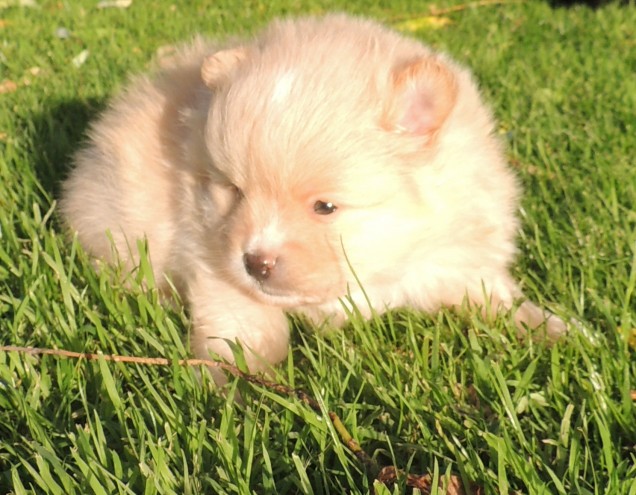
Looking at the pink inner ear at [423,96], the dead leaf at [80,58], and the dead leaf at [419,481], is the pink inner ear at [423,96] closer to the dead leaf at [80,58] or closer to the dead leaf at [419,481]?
the dead leaf at [419,481]

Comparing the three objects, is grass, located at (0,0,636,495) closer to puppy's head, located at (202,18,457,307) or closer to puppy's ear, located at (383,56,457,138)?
puppy's head, located at (202,18,457,307)

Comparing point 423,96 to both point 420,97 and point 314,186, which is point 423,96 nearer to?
point 420,97

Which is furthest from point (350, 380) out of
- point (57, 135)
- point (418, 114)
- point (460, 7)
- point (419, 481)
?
point (460, 7)

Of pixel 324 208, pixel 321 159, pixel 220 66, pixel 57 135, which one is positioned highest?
pixel 220 66

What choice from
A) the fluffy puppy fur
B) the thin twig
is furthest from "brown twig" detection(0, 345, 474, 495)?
the fluffy puppy fur

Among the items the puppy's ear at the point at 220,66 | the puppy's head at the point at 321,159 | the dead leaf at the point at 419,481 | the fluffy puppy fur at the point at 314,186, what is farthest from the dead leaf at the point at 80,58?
the dead leaf at the point at 419,481

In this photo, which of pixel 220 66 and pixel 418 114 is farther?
pixel 220 66

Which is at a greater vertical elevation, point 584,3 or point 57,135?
point 57,135

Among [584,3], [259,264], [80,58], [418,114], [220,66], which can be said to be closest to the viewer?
[259,264]

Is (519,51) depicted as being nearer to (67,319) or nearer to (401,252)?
(401,252)
